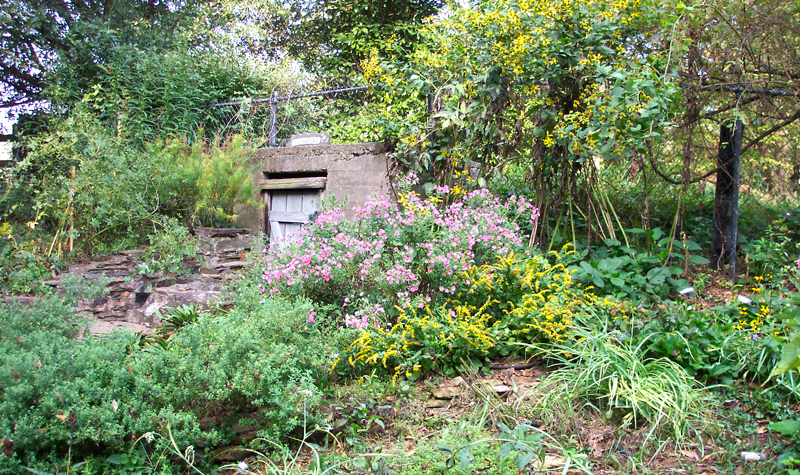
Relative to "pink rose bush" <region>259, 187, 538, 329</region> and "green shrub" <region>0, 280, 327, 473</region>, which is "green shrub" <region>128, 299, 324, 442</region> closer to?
"green shrub" <region>0, 280, 327, 473</region>

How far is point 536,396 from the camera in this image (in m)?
2.86

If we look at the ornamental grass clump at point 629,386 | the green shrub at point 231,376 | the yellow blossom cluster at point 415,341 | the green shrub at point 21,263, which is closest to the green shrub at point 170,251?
the green shrub at point 21,263

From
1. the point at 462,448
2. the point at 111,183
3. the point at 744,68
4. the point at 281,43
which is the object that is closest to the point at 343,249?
the point at 462,448

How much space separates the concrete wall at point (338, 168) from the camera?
5207 millimetres

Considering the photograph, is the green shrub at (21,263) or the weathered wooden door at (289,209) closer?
the green shrub at (21,263)

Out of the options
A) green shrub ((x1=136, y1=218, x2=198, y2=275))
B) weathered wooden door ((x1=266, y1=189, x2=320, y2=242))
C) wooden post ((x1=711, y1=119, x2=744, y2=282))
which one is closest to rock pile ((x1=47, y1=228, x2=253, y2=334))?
green shrub ((x1=136, y1=218, x2=198, y2=275))

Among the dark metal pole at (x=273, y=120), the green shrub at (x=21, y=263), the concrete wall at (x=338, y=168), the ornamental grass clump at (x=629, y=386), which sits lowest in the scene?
the ornamental grass clump at (x=629, y=386)

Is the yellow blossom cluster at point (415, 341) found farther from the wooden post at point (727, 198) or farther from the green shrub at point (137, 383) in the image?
the wooden post at point (727, 198)

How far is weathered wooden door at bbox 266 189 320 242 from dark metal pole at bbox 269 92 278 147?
30.0 inches

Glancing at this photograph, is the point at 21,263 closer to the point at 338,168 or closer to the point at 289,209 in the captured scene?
the point at 289,209

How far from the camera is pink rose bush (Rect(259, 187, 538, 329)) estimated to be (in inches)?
140

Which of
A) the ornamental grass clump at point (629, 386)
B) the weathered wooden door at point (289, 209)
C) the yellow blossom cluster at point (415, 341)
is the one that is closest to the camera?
the ornamental grass clump at point (629, 386)

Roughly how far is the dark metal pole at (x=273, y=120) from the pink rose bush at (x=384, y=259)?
2803 mm

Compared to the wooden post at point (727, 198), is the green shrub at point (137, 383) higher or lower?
lower
